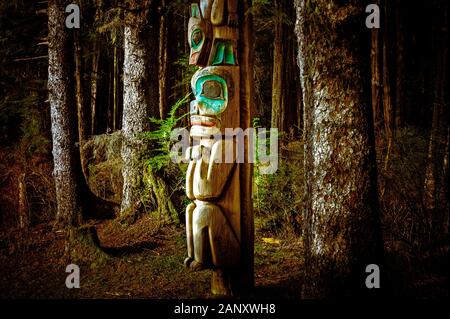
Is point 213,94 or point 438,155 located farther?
point 438,155

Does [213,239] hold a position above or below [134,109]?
below

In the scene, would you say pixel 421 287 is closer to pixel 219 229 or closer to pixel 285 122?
pixel 219 229

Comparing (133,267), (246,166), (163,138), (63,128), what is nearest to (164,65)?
(63,128)

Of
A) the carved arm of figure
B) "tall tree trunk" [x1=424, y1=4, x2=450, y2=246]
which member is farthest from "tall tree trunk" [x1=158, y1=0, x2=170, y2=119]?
the carved arm of figure

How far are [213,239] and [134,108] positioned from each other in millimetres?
4236

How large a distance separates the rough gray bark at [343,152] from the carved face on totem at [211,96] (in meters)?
0.99

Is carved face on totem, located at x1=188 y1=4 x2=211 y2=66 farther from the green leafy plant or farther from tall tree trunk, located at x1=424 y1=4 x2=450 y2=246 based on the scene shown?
tall tree trunk, located at x1=424 y1=4 x2=450 y2=246

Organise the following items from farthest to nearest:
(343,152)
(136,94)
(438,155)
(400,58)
→ 1. (400,58)
2. (136,94)
3. (438,155)
4. (343,152)

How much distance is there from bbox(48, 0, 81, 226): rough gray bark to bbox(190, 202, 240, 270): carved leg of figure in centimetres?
451

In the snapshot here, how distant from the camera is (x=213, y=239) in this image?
141 inches

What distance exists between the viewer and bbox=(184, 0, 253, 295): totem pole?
3.63 m

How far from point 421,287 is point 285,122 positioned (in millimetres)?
9060

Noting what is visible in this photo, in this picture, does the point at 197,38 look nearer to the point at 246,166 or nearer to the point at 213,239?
the point at 246,166

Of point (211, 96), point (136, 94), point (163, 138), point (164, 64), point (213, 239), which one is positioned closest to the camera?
point (213, 239)
